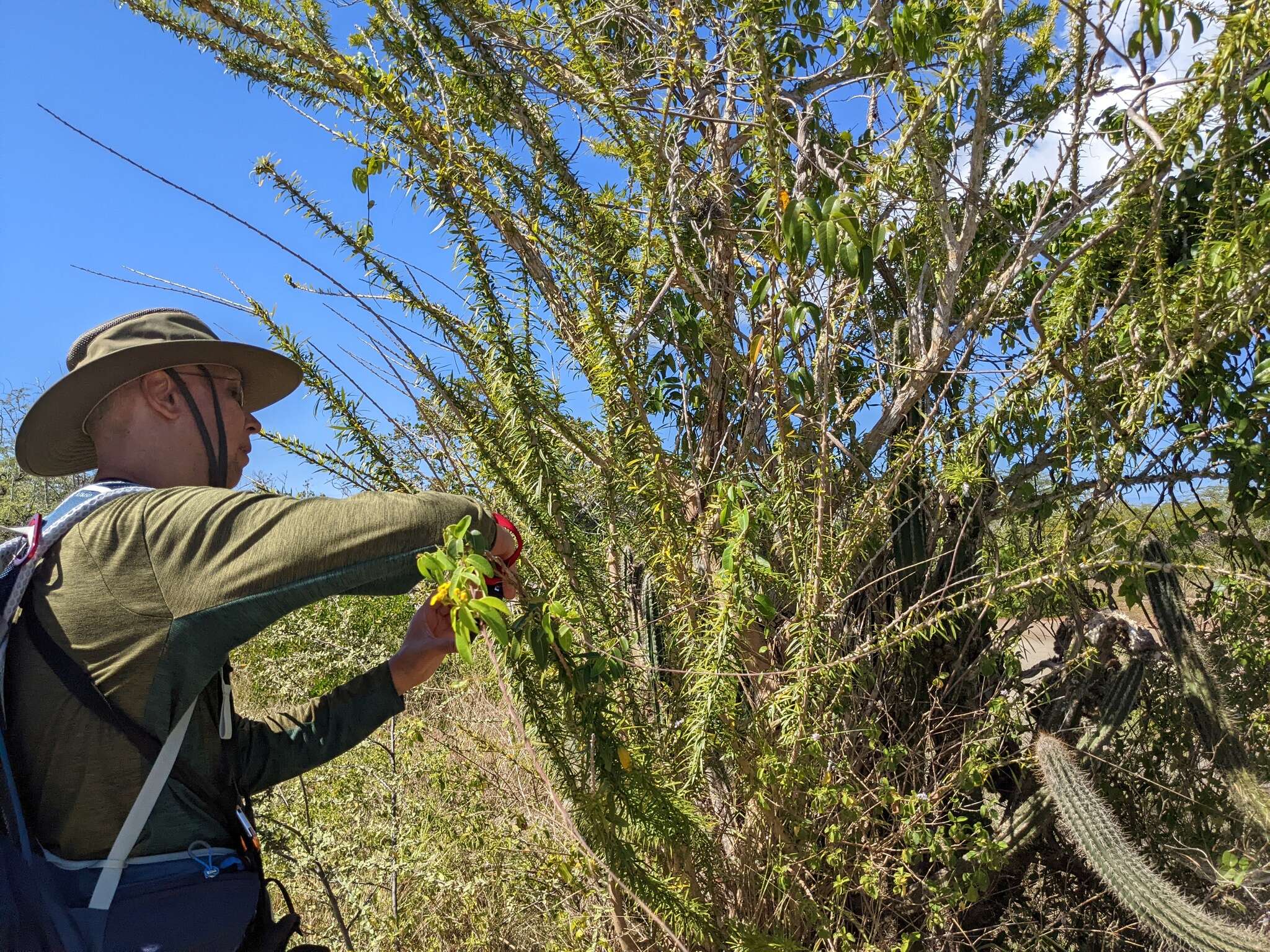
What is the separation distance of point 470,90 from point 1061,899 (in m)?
3.17

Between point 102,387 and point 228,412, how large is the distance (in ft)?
0.79

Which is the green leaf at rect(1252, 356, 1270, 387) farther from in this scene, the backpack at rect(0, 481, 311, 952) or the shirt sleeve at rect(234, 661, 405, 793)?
the backpack at rect(0, 481, 311, 952)

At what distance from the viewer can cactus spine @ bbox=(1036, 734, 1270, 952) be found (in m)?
2.25

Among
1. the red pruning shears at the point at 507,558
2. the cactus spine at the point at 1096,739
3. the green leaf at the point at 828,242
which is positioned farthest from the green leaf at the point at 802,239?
the cactus spine at the point at 1096,739

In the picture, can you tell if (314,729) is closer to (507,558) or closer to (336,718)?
(336,718)

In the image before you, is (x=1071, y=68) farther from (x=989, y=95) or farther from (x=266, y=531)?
(x=266, y=531)

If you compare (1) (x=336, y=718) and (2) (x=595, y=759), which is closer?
(2) (x=595, y=759)

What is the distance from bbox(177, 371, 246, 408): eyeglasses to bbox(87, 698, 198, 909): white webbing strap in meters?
0.69

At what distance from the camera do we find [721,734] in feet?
6.57

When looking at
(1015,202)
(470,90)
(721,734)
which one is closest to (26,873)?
(721,734)

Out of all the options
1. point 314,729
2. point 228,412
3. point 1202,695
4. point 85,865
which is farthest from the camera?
point 1202,695

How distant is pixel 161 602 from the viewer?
5.00 feet

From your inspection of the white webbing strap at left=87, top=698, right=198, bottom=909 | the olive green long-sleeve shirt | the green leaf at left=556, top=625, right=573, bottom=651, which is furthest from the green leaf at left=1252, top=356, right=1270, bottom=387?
the white webbing strap at left=87, top=698, right=198, bottom=909

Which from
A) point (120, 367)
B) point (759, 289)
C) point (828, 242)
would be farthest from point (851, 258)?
point (120, 367)
